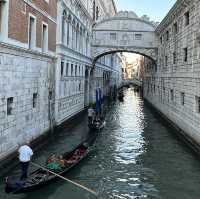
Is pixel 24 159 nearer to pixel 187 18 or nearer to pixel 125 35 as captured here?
pixel 187 18

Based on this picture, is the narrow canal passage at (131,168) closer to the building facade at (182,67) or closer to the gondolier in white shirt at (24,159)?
the gondolier in white shirt at (24,159)

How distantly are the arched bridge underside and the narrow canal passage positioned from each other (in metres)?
12.5

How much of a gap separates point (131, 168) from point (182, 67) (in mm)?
8354

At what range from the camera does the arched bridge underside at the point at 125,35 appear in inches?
1176

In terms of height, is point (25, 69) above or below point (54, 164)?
above

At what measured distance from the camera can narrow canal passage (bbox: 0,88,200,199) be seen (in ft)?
31.3

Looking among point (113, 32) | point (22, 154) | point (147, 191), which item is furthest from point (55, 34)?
point (113, 32)

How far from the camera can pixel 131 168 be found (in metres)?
12.1

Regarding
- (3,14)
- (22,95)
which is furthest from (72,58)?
(3,14)

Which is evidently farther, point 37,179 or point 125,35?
point 125,35

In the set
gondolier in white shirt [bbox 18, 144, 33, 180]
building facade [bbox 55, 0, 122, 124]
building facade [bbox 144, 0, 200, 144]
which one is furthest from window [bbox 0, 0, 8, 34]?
building facade [bbox 144, 0, 200, 144]

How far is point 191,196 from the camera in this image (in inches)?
370

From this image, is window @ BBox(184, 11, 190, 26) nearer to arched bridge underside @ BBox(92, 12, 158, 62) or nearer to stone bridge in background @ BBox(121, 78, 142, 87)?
arched bridge underside @ BBox(92, 12, 158, 62)

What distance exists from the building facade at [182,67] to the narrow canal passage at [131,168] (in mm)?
1453
